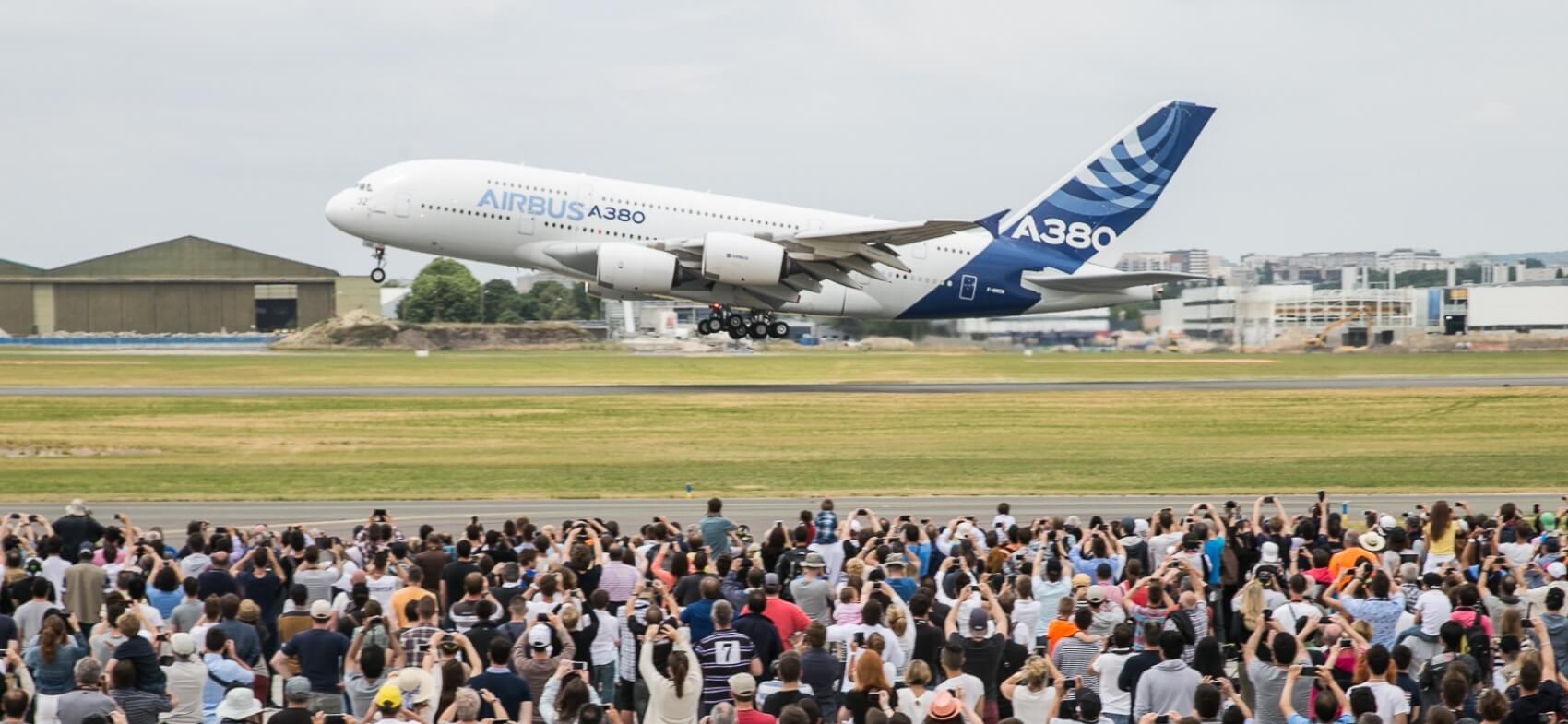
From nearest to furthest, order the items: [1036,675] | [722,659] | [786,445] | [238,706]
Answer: [238,706]
[1036,675]
[722,659]
[786,445]

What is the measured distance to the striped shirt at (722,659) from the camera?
12.3 metres

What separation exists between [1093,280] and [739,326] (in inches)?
488

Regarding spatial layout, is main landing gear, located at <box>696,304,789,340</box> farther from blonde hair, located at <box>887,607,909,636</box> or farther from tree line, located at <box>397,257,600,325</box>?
tree line, located at <box>397,257,600,325</box>

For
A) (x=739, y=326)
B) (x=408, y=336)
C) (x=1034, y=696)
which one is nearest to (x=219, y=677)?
(x=1034, y=696)

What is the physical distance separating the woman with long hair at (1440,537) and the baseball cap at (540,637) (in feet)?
32.5

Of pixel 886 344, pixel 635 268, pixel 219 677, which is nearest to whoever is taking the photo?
pixel 219 677

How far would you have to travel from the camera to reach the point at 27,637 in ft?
44.5

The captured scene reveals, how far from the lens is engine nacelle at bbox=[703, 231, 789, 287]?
51.6 metres

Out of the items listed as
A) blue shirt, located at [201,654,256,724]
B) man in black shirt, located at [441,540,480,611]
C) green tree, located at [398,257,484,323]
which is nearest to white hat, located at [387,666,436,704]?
blue shirt, located at [201,654,256,724]

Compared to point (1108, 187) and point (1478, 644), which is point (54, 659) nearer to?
point (1478, 644)

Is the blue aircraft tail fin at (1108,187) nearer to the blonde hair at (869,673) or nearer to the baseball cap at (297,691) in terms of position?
the blonde hair at (869,673)

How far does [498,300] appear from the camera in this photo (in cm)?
13625

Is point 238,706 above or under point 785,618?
under

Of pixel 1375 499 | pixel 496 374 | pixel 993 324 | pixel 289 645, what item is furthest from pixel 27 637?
pixel 993 324
